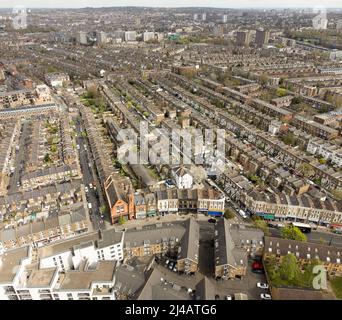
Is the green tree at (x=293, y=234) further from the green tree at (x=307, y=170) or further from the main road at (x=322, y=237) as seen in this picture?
the green tree at (x=307, y=170)

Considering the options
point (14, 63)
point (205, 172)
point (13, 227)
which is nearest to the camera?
point (13, 227)

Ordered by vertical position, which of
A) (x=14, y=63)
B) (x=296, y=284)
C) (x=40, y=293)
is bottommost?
(x=296, y=284)

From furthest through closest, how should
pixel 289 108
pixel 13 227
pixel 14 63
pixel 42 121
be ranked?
pixel 14 63 → pixel 289 108 → pixel 42 121 → pixel 13 227

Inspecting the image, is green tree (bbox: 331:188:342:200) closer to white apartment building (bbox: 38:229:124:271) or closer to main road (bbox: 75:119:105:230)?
white apartment building (bbox: 38:229:124:271)

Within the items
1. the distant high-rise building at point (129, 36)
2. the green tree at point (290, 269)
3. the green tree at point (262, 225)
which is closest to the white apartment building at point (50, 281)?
the green tree at point (290, 269)

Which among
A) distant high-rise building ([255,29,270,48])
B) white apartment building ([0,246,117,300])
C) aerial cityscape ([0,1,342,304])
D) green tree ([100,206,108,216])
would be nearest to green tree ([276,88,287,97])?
aerial cityscape ([0,1,342,304])
